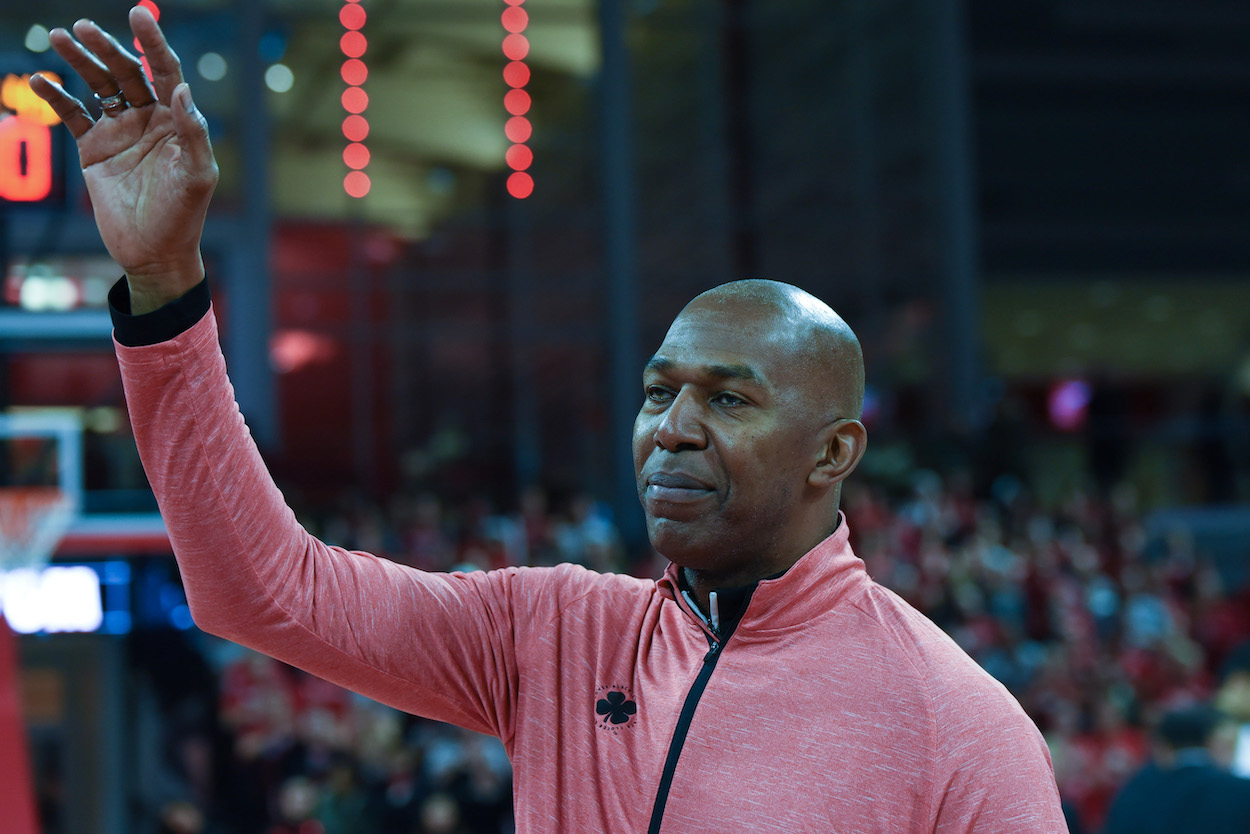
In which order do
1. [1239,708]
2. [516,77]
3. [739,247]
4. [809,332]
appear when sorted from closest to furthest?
[809,332] → [1239,708] → [516,77] → [739,247]

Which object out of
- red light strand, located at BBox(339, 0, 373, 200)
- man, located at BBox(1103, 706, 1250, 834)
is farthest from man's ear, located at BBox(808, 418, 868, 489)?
red light strand, located at BBox(339, 0, 373, 200)

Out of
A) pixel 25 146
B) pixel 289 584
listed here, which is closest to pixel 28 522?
pixel 25 146

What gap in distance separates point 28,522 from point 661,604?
4849mm

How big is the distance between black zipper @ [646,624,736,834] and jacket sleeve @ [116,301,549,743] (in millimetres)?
287

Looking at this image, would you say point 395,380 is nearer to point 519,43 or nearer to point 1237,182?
point 519,43

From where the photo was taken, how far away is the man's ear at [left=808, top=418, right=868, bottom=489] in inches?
71.9

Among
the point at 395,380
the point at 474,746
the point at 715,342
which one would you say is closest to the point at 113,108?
the point at 715,342

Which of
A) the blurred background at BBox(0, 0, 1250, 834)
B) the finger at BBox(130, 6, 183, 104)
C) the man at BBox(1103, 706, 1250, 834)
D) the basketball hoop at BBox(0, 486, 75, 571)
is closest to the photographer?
the finger at BBox(130, 6, 183, 104)

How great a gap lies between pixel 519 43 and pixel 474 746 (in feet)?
41.8

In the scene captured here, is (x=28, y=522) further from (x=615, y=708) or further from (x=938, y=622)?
(x=938, y=622)

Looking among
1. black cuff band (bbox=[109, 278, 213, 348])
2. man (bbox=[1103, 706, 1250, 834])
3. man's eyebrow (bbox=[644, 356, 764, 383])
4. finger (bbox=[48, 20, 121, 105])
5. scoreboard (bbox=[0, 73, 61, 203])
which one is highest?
scoreboard (bbox=[0, 73, 61, 203])

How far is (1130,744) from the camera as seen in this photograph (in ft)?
27.8

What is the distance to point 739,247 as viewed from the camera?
19.5 meters

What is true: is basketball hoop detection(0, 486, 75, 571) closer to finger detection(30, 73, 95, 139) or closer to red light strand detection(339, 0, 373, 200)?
finger detection(30, 73, 95, 139)
